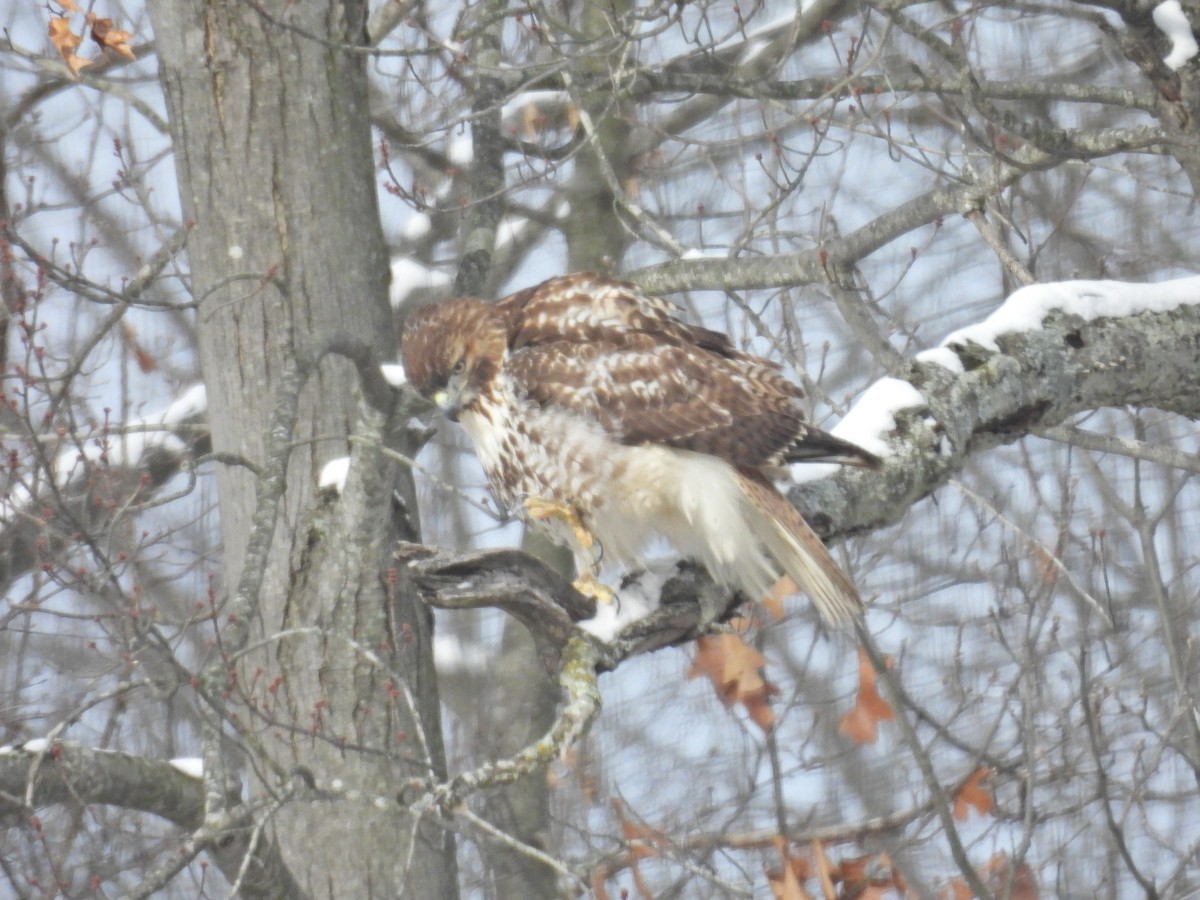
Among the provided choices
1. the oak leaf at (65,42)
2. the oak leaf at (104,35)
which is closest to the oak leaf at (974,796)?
the oak leaf at (104,35)

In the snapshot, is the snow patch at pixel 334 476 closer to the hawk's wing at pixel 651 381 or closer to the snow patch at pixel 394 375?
the snow patch at pixel 394 375

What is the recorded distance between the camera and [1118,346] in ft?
12.5

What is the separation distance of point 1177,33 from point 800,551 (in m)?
1.38

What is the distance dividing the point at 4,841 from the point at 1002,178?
4479mm

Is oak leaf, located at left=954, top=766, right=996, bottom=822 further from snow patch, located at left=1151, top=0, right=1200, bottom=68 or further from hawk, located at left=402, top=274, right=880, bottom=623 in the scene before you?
snow patch, located at left=1151, top=0, right=1200, bottom=68

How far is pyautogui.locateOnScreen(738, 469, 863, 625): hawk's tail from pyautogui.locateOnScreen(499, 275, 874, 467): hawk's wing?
0.09 meters

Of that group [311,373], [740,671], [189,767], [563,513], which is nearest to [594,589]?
[563,513]

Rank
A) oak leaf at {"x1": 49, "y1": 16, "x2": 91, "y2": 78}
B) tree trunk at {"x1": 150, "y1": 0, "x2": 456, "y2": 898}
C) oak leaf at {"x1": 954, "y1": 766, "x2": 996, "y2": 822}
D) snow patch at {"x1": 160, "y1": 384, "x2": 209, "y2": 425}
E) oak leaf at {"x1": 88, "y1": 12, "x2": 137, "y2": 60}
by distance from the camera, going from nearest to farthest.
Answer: tree trunk at {"x1": 150, "y1": 0, "x2": 456, "y2": 898}, oak leaf at {"x1": 88, "y1": 12, "x2": 137, "y2": 60}, oak leaf at {"x1": 49, "y1": 16, "x2": 91, "y2": 78}, oak leaf at {"x1": 954, "y1": 766, "x2": 996, "y2": 822}, snow patch at {"x1": 160, "y1": 384, "x2": 209, "y2": 425}

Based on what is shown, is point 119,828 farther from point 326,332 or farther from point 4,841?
point 326,332

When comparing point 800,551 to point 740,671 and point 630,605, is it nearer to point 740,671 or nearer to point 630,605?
point 630,605

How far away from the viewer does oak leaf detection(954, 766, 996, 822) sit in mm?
4898

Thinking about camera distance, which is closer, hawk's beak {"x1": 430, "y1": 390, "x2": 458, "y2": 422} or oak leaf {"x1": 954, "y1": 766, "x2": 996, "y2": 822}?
hawk's beak {"x1": 430, "y1": 390, "x2": 458, "y2": 422}

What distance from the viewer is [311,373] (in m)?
4.38

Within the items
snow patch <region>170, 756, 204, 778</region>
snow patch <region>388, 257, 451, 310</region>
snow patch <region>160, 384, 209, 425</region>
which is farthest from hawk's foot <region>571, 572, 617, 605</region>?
snow patch <region>388, 257, 451, 310</region>
